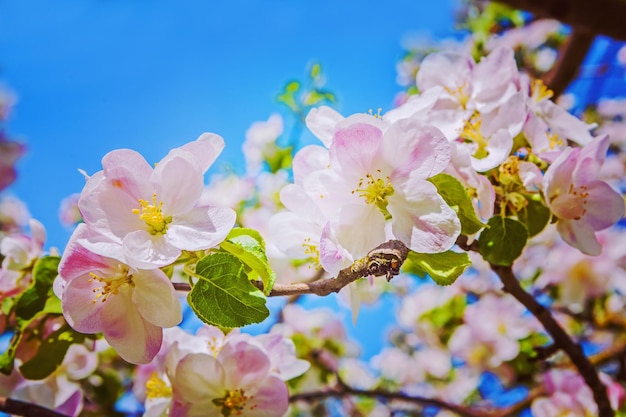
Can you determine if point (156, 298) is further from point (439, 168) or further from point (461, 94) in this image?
point (461, 94)

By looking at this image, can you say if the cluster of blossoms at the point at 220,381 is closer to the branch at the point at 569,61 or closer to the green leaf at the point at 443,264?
the green leaf at the point at 443,264

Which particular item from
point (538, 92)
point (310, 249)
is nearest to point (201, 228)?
point (310, 249)

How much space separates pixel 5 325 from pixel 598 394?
3.56 ft

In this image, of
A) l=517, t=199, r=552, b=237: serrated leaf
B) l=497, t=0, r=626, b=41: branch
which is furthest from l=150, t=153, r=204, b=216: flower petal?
l=497, t=0, r=626, b=41: branch

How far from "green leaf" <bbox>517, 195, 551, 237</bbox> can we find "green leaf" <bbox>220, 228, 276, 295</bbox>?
396 millimetres

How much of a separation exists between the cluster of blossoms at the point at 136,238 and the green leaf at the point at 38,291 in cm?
20

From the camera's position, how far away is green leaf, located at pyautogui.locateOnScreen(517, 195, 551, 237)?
2.64 feet

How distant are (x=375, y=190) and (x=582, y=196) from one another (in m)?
0.35

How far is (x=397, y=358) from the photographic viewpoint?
3.00m

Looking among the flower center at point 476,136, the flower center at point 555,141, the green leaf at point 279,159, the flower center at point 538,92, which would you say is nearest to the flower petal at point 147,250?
the flower center at point 476,136

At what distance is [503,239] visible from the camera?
774 mm

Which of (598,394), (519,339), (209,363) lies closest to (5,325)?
(209,363)

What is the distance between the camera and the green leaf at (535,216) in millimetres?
804

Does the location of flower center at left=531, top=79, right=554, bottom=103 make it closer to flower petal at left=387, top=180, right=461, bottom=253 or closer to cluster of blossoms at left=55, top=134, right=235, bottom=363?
flower petal at left=387, top=180, right=461, bottom=253
